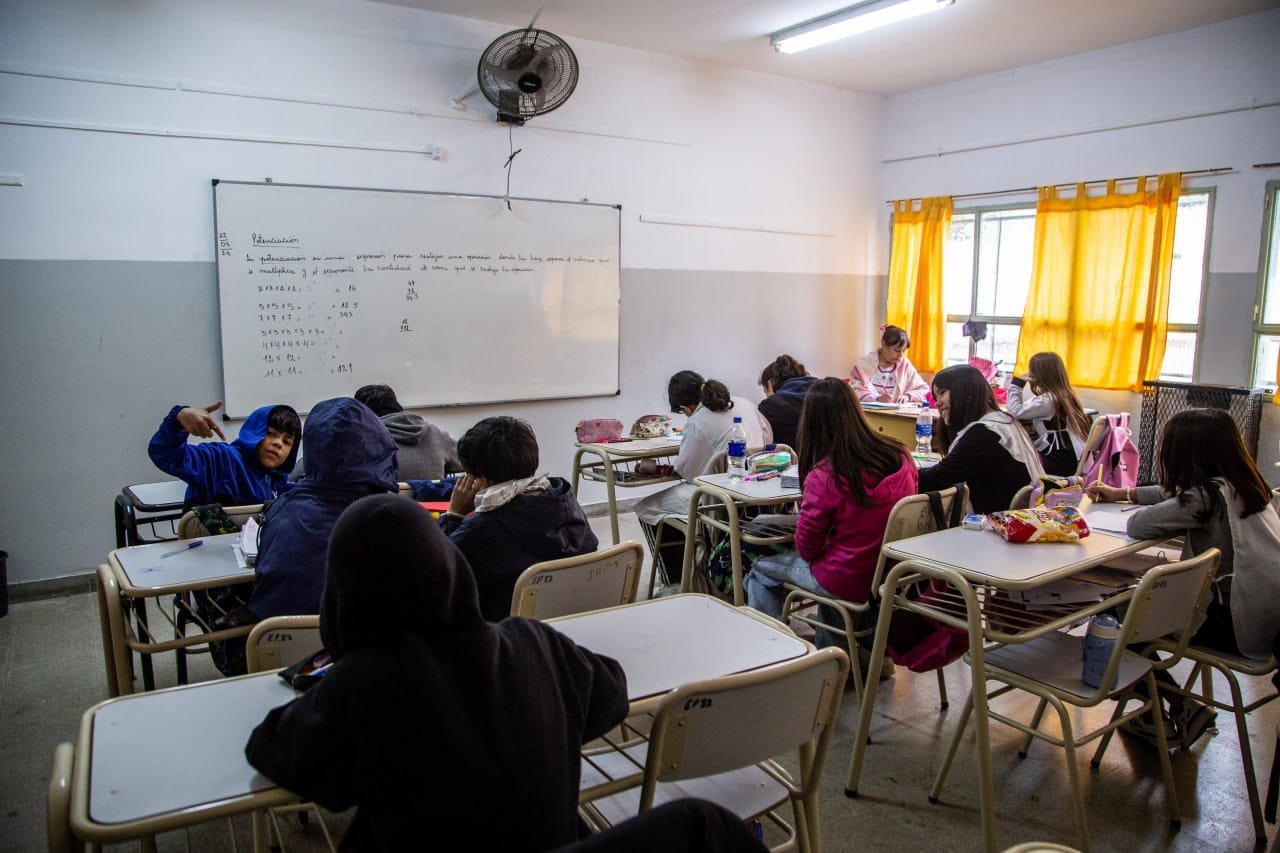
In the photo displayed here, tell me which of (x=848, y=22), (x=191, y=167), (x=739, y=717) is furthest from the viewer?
(x=848, y=22)

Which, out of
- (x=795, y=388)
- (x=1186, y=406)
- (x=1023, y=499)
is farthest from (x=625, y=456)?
(x=1186, y=406)

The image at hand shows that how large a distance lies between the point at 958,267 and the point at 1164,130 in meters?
1.65

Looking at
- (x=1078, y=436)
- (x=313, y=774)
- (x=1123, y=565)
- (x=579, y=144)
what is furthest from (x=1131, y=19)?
(x=313, y=774)

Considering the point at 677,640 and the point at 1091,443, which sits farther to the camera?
the point at 1091,443

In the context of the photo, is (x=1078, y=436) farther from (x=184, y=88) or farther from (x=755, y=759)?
(x=184, y=88)

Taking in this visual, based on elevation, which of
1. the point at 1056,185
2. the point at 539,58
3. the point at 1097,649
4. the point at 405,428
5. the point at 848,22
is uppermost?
the point at 848,22

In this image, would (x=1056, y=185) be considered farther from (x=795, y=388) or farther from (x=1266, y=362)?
(x=795, y=388)

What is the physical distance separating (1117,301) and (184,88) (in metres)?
5.62

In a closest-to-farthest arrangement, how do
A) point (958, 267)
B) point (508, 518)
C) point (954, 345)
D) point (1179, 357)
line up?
point (508, 518), point (1179, 357), point (958, 267), point (954, 345)

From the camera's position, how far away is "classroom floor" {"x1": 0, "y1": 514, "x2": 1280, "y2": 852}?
2.20 metres

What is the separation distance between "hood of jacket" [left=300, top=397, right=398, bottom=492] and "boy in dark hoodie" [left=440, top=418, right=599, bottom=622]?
0.25 metres

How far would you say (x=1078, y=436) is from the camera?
406cm

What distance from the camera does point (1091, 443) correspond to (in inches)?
159

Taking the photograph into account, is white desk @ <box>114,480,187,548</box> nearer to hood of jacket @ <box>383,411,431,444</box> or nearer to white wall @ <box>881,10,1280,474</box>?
hood of jacket @ <box>383,411,431,444</box>
